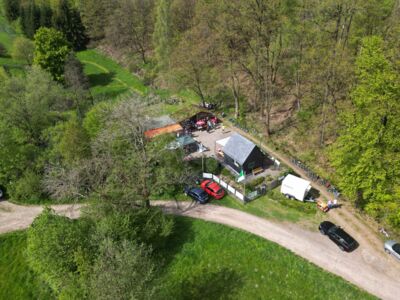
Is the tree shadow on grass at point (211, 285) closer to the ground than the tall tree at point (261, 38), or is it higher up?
closer to the ground

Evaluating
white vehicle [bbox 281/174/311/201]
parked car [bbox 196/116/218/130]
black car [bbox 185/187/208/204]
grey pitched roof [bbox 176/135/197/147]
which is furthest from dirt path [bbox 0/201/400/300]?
Answer: parked car [bbox 196/116/218/130]

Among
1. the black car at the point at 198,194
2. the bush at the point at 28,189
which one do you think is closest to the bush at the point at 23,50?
the bush at the point at 28,189

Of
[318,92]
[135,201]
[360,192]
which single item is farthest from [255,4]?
[135,201]

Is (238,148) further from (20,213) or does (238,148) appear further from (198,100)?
(20,213)

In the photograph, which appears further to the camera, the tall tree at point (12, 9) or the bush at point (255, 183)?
the tall tree at point (12, 9)

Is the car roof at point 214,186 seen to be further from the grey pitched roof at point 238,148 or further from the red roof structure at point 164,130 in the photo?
the red roof structure at point 164,130

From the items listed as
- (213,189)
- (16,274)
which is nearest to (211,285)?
(213,189)

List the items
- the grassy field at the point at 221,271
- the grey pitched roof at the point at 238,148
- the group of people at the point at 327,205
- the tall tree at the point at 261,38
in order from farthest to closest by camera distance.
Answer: the tall tree at the point at 261,38 < the grey pitched roof at the point at 238,148 < the group of people at the point at 327,205 < the grassy field at the point at 221,271
